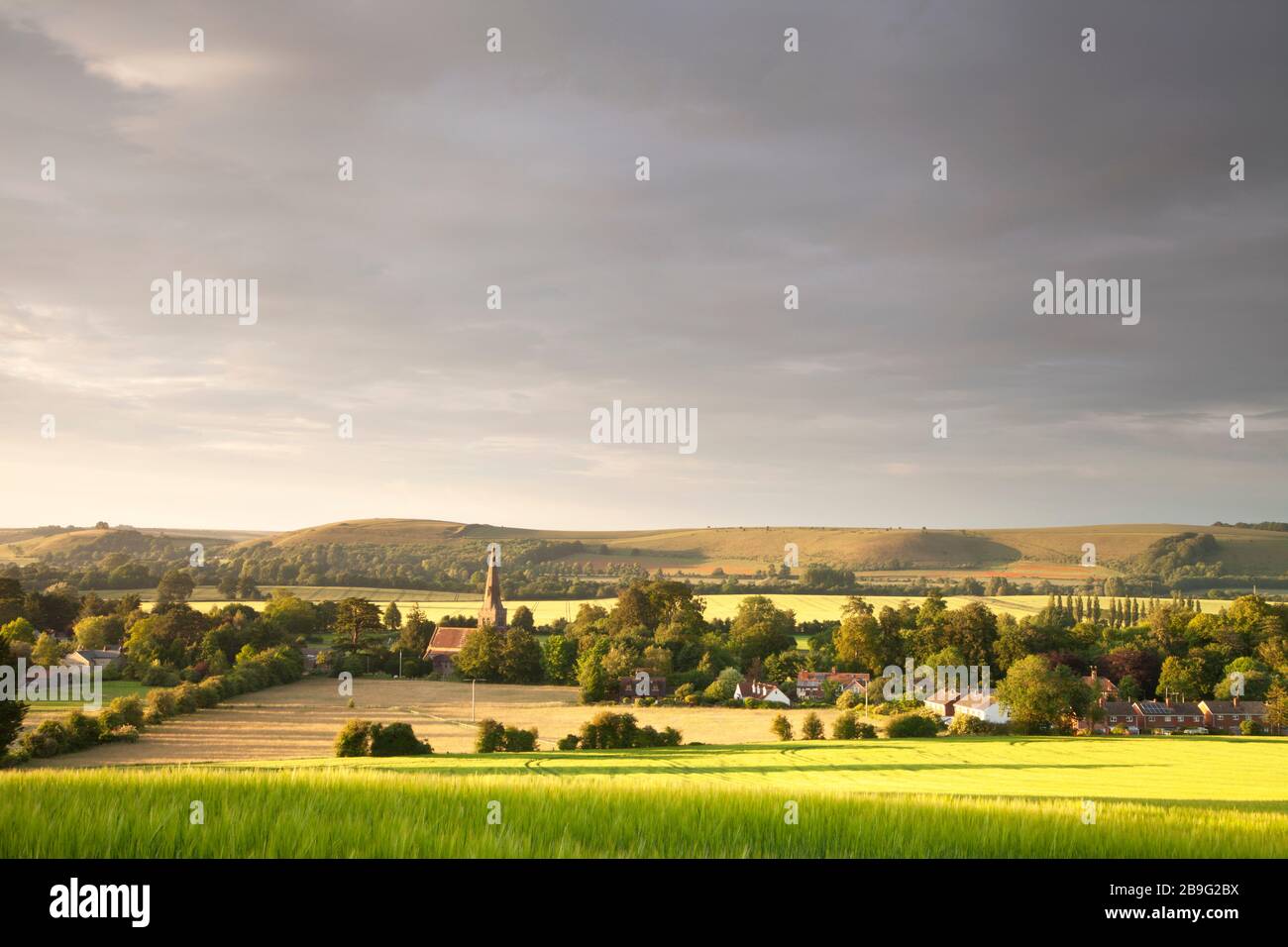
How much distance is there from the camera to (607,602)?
130 metres

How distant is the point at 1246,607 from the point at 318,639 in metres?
113

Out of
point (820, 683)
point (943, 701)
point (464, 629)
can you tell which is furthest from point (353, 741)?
point (464, 629)

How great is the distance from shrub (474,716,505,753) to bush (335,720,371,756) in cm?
747

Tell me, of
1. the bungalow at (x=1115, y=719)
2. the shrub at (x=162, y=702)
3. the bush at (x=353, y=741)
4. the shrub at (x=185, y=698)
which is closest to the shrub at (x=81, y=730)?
the shrub at (x=162, y=702)

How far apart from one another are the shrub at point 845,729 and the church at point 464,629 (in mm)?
53044

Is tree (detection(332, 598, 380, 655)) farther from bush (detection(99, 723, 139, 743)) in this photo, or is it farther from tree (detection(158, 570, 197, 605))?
bush (detection(99, 723, 139, 743))

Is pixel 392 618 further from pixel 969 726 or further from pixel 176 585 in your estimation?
pixel 969 726

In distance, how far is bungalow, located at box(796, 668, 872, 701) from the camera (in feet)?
305

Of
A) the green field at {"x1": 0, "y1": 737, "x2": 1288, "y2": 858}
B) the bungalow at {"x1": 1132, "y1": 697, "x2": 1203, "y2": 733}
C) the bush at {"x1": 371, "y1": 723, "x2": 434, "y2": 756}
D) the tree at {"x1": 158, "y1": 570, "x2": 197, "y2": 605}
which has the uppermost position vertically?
the green field at {"x1": 0, "y1": 737, "x2": 1288, "y2": 858}

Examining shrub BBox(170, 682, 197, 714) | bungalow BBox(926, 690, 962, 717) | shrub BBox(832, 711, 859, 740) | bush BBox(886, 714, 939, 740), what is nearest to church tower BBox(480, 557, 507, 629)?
shrub BBox(170, 682, 197, 714)

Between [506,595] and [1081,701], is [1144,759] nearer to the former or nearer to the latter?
[1081,701]

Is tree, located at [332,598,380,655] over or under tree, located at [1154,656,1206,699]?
over

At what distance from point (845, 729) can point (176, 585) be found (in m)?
93.2
